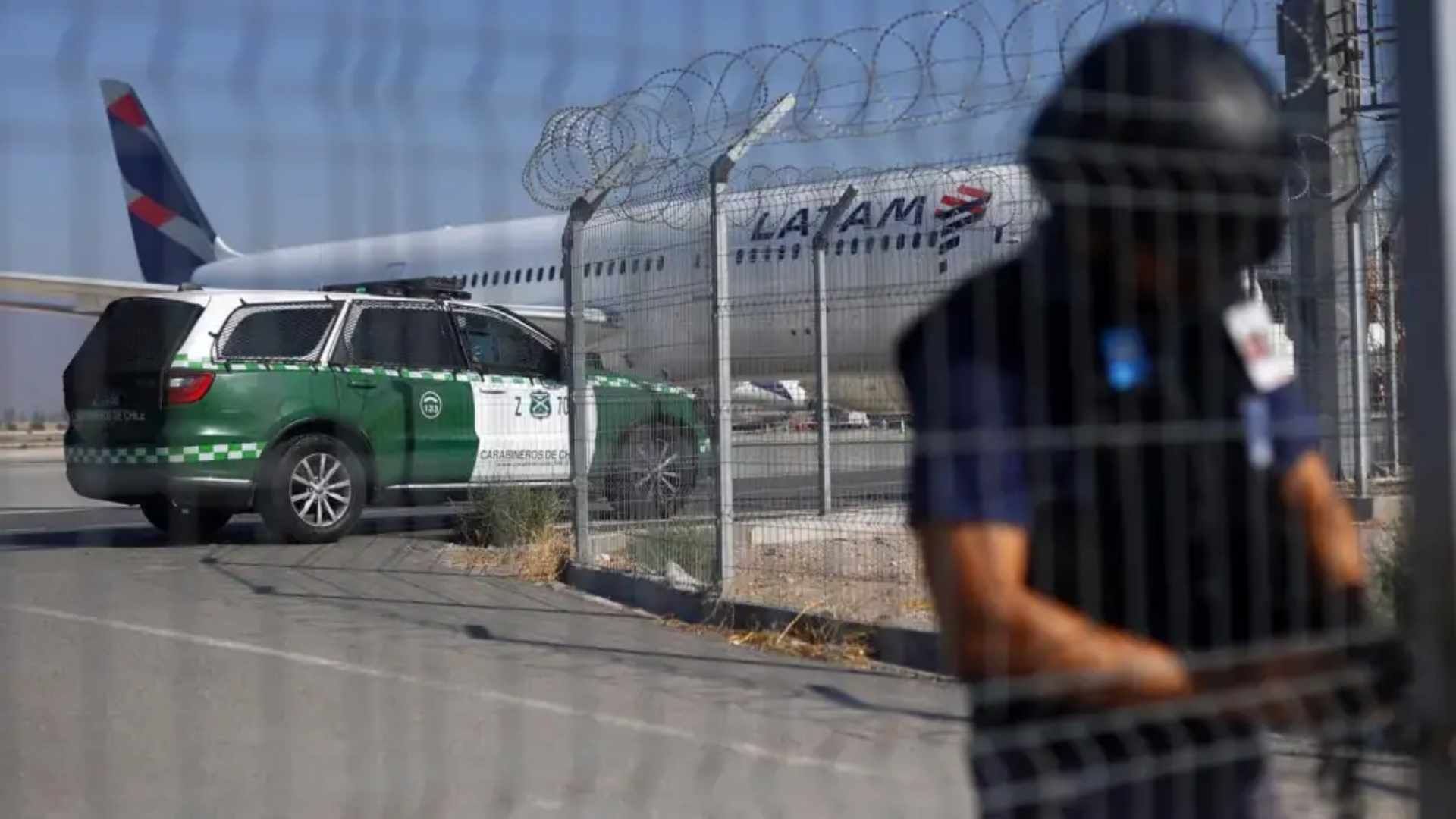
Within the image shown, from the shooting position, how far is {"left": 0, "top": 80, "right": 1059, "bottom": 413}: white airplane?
366 cm

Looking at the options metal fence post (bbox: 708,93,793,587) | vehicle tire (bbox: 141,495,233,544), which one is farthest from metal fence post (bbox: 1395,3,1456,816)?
vehicle tire (bbox: 141,495,233,544)

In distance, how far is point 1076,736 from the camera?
7.21 ft

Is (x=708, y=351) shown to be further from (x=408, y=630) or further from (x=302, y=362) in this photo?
(x=302, y=362)

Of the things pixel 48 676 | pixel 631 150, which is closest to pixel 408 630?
pixel 48 676

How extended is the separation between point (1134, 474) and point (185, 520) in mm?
9022

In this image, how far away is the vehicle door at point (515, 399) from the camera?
10.9m

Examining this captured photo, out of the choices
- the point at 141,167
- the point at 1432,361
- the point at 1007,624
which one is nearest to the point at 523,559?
the point at 141,167

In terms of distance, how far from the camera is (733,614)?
23.5 feet

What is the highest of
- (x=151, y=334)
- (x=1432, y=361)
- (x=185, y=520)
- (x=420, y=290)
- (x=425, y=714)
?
(x=420, y=290)

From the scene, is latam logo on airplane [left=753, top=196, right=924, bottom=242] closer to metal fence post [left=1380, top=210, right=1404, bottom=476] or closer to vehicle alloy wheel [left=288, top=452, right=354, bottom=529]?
metal fence post [left=1380, top=210, right=1404, bottom=476]

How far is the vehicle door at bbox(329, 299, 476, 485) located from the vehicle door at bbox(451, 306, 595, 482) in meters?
0.11

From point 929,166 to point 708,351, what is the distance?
2.81 meters

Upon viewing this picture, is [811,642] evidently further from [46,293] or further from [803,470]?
[46,293]

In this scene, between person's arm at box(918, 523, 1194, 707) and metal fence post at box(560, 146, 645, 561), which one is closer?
person's arm at box(918, 523, 1194, 707)
